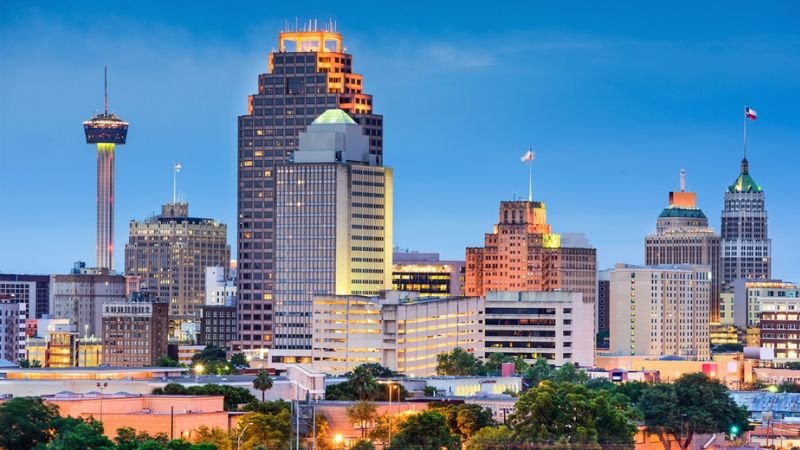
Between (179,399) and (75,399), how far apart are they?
8.77 m

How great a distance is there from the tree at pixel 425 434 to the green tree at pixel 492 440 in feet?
6.71

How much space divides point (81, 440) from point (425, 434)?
3702cm

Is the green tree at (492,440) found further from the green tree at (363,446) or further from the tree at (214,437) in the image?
the tree at (214,437)

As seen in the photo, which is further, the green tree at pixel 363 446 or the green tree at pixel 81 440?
the green tree at pixel 363 446

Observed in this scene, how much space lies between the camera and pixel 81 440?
555 ft

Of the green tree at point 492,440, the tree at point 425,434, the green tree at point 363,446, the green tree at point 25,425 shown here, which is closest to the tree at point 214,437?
the green tree at point 363,446

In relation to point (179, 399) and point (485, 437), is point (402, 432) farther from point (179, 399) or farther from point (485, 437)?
point (179, 399)

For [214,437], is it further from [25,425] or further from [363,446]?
[25,425]

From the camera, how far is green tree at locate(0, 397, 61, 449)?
583ft

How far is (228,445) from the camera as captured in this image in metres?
187

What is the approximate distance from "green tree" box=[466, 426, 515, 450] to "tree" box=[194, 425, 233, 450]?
65.8ft

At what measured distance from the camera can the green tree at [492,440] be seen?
631 feet

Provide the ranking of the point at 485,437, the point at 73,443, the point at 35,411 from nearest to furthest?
the point at 73,443, the point at 35,411, the point at 485,437

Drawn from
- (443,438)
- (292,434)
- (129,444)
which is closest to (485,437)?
(443,438)
